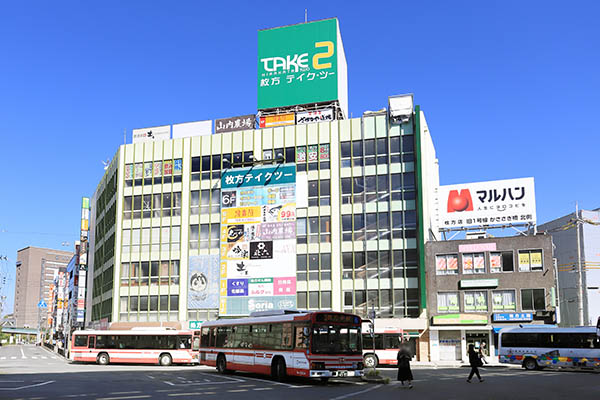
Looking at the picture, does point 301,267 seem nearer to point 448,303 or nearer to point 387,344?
point 448,303

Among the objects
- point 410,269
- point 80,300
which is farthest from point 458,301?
point 80,300

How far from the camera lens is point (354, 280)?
54500 mm

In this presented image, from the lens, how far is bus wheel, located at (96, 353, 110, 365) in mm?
44812

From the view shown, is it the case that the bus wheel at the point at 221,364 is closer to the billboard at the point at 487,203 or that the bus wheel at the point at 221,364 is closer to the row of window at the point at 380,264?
the row of window at the point at 380,264

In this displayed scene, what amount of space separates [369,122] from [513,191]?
14.1 meters

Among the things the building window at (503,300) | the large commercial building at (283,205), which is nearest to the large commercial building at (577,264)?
the large commercial building at (283,205)

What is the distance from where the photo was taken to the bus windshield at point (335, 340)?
24969mm

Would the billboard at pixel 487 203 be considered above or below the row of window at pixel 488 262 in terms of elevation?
above

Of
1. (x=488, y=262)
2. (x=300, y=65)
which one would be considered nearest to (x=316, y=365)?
(x=488, y=262)

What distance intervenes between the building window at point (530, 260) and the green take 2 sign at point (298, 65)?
22.9 m

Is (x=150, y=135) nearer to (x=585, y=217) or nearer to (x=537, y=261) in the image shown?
(x=537, y=261)

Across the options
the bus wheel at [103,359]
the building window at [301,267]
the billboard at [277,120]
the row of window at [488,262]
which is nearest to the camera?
the bus wheel at [103,359]

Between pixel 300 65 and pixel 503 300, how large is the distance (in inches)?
1165

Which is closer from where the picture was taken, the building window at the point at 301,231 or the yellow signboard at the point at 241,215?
the building window at the point at 301,231
